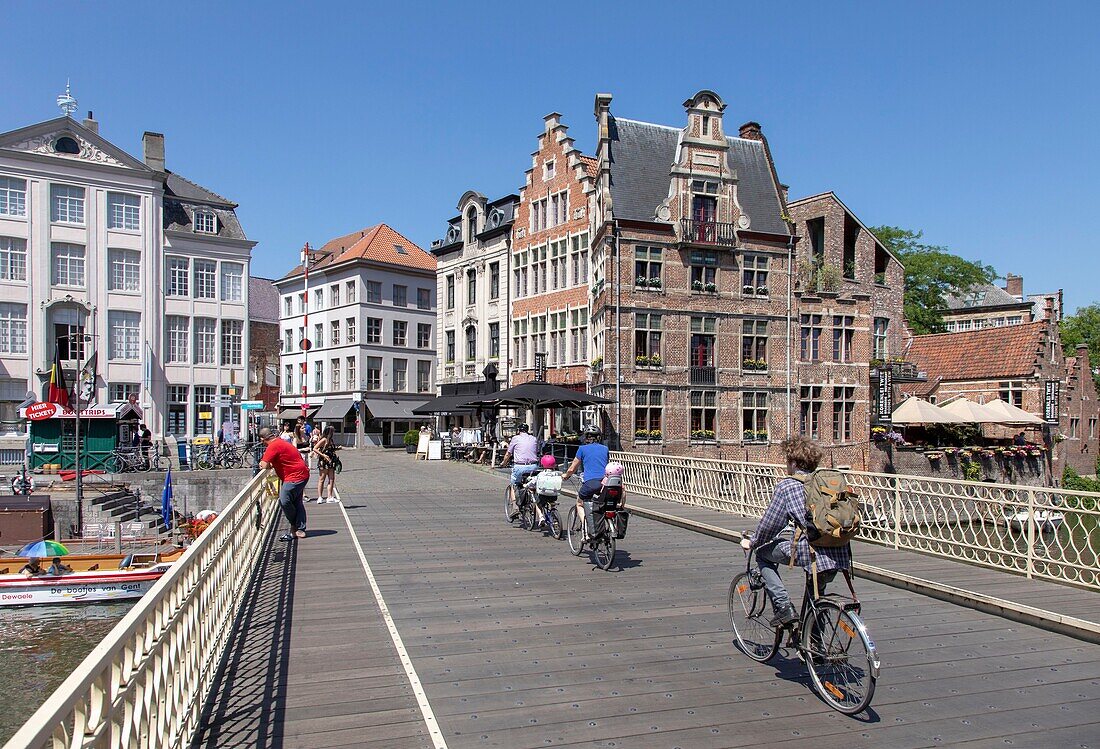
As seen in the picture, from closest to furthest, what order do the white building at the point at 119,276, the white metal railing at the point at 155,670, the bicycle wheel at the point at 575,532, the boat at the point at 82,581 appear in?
the white metal railing at the point at 155,670 < the bicycle wheel at the point at 575,532 < the boat at the point at 82,581 < the white building at the point at 119,276

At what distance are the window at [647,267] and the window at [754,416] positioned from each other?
6.66 m

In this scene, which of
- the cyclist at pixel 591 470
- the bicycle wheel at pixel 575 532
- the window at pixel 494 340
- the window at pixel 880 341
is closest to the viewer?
the cyclist at pixel 591 470

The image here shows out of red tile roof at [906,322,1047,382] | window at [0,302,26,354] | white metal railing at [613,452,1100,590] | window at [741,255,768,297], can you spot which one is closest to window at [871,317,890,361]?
red tile roof at [906,322,1047,382]

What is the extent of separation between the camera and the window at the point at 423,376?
56.4 m

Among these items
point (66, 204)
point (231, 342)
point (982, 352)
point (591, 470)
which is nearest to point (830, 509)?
point (591, 470)

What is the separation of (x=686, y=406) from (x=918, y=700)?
94.1 feet

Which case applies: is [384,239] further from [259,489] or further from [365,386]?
[259,489]

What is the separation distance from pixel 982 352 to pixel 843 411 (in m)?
10.6

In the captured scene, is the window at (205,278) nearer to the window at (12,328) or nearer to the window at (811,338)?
the window at (12,328)

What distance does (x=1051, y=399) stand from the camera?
38.9m

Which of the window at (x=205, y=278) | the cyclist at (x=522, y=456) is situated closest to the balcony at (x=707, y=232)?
the cyclist at (x=522, y=456)

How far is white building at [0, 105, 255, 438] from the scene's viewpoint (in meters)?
40.1

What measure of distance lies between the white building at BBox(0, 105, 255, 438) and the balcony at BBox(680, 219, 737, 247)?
2767cm

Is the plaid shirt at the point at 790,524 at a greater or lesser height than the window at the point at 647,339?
lesser
